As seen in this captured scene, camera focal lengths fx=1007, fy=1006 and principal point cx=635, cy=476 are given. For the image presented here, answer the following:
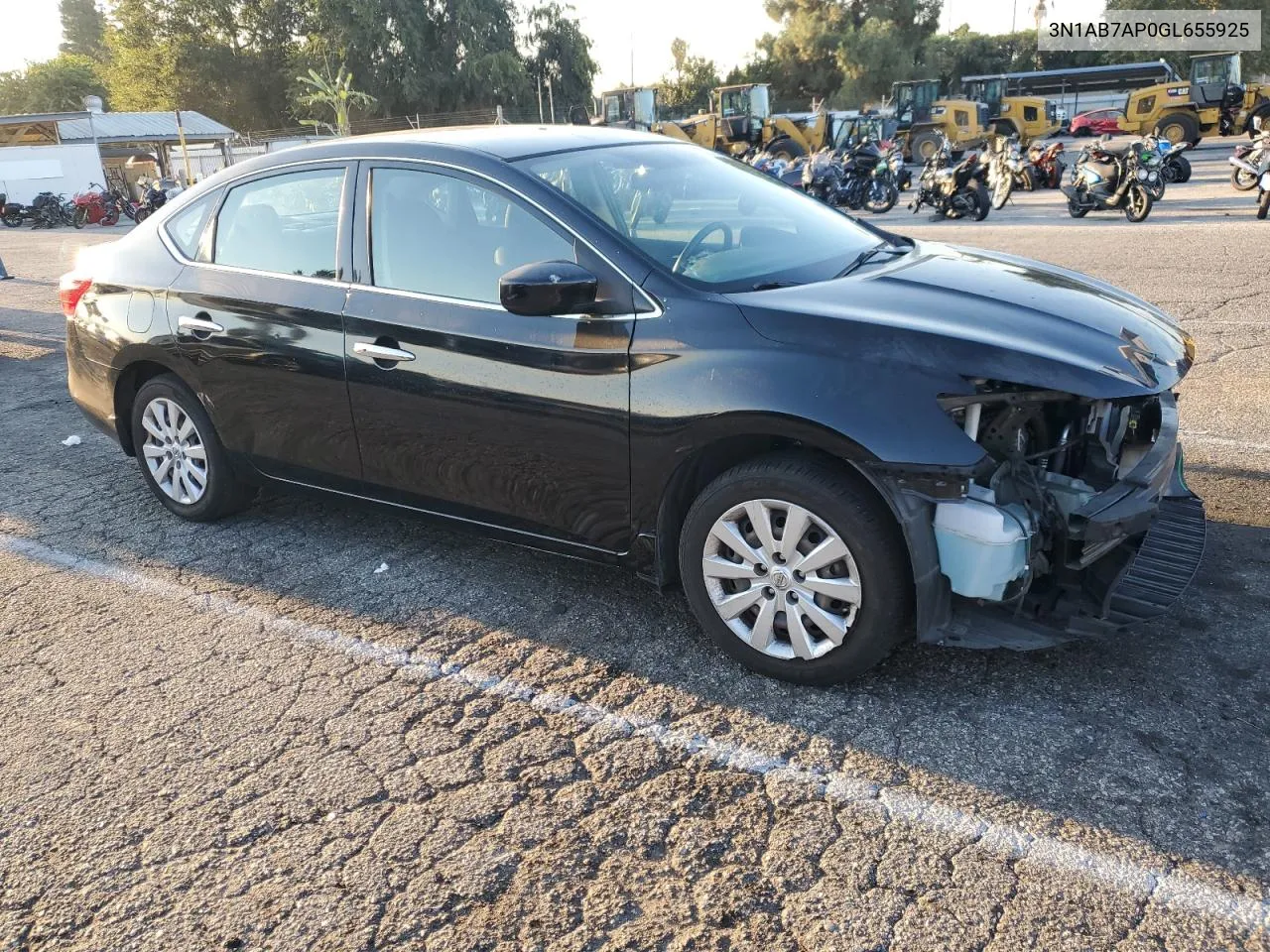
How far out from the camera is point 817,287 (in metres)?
3.32

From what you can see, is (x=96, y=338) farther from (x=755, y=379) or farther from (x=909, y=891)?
(x=909, y=891)

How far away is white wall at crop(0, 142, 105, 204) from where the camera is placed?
3738 cm

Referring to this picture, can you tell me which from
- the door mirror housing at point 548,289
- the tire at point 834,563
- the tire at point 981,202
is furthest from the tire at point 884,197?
the tire at point 834,563

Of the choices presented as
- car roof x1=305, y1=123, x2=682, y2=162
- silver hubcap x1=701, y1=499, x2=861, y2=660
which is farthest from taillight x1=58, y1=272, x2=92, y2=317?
silver hubcap x1=701, y1=499, x2=861, y2=660

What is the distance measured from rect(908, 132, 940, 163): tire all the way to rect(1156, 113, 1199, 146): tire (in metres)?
6.65

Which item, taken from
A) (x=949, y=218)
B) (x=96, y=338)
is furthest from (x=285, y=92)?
(x=96, y=338)

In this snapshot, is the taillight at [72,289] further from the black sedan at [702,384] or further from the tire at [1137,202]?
the tire at [1137,202]

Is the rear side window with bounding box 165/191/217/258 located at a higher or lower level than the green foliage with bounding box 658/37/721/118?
lower

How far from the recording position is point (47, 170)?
38344 mm

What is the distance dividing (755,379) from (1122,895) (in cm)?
160

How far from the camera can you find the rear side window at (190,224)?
14.8 ft

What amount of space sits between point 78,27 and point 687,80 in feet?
311

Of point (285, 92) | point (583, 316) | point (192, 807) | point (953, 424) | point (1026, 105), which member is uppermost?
point (285, 92)

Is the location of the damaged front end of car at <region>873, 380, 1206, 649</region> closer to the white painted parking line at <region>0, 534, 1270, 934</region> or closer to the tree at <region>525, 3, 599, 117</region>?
the white painted parking line at <region>0, 534, 1270, 934</region>
